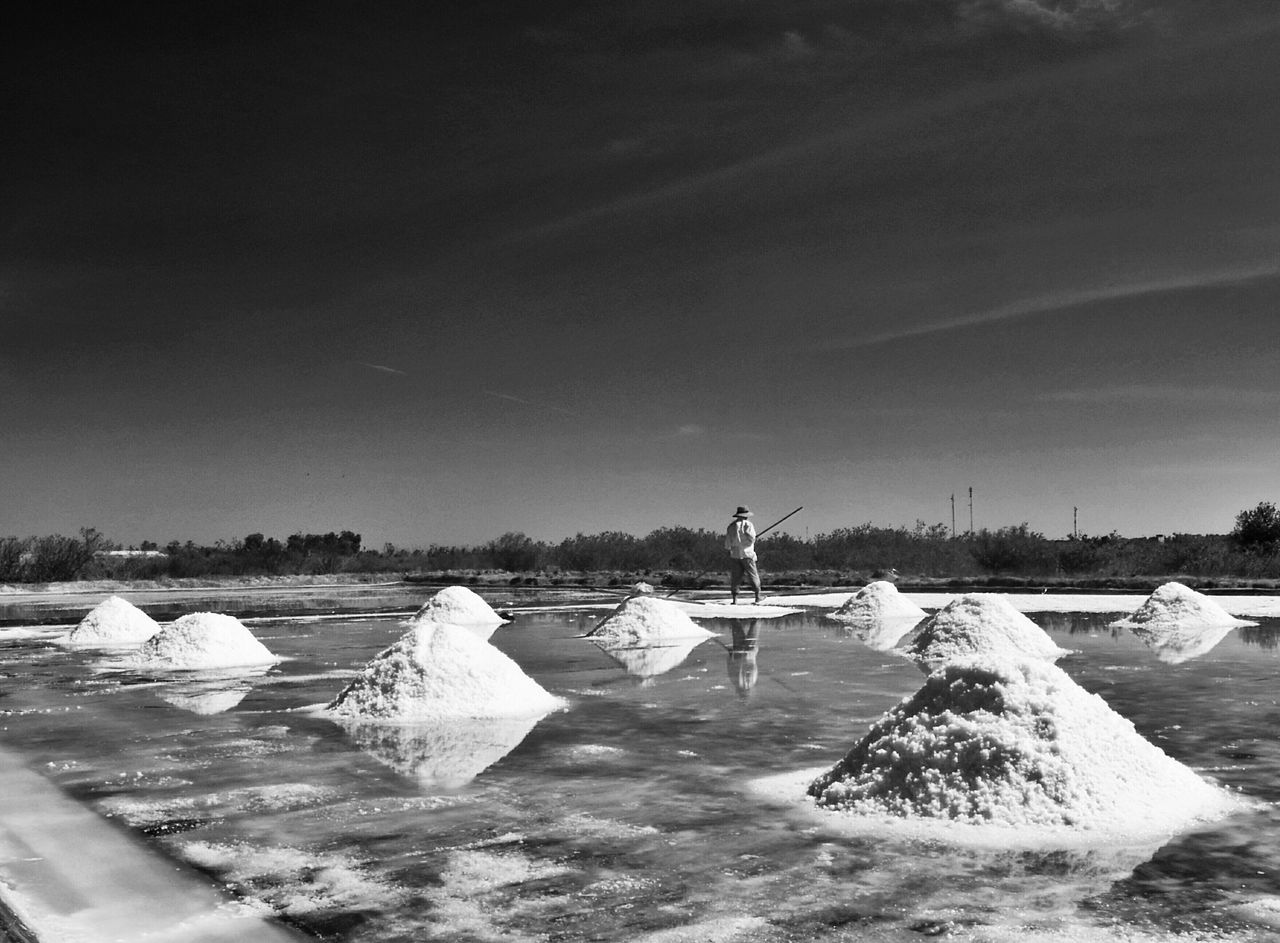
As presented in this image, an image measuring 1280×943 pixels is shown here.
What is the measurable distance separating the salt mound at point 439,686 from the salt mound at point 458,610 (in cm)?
605

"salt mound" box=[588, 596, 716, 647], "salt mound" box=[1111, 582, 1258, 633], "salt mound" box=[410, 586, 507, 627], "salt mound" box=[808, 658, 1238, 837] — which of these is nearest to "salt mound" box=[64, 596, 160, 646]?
"salt mound" box=[410, 586, 507, 627]

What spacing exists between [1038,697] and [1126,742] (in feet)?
1.43

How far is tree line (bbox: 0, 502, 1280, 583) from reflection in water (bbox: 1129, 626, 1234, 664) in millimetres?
11742

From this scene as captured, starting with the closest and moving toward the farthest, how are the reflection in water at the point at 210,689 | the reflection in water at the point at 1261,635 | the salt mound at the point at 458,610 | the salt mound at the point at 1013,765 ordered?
the salt mound at the point at 1013,765 → the reflection in water at the point at 210,689 → the reflection in water at the point at 1261,635 → the salt mound at the point at 458,610

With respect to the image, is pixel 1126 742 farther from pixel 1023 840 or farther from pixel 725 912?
pixel 725 912

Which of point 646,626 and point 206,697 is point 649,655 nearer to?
point 646,626

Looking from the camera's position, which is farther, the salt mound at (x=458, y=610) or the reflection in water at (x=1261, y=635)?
the salt mound at (x=458, y=610)

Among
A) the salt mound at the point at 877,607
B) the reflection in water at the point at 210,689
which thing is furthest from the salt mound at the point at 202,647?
the salt mound at the point at 877,607

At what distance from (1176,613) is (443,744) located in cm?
962

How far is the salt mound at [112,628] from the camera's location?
38.0 ft

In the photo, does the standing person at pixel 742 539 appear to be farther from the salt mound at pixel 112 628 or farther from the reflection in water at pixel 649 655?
the salt mound at pixel 112 628

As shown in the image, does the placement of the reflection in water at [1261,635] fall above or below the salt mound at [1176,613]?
below

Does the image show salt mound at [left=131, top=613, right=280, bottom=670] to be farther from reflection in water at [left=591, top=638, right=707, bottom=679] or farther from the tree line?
the tree line

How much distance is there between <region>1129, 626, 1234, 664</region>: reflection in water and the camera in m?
9.34
